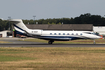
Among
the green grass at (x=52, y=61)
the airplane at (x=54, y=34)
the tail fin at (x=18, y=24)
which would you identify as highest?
the tail fin at (x=18, y=24)

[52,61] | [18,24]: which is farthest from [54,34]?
[52,61]

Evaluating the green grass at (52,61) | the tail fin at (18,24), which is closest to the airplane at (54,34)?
the tail fin at (18,24)

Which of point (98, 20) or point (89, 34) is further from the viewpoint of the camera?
point (98, 20)

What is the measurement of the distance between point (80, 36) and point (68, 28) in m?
69.6

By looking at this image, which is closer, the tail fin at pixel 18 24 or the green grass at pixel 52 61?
the green grass at pixel 52 61

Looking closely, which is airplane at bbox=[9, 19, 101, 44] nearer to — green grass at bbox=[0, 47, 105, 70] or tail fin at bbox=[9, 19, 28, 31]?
tail fin at bbox=[9, 19, 28, 31]

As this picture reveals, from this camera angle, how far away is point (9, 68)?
53.8 feet

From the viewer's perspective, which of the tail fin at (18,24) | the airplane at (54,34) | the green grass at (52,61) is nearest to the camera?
the green grass at (52,61)

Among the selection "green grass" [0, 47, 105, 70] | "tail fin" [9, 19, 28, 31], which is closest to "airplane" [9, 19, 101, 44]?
"tail fin" [9, 19, 28, 31]

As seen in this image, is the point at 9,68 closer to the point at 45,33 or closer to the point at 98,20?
the point at 45,33

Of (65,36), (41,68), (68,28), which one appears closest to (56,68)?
(41,68)

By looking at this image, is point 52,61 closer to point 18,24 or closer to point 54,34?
point 54,34

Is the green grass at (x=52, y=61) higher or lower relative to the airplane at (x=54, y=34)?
lower

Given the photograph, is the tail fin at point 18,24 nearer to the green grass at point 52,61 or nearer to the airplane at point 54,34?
the airplane at point 54,34
